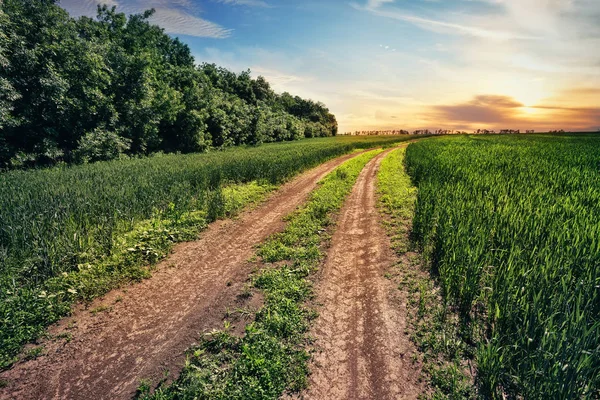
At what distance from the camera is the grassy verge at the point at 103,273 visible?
15.1ft

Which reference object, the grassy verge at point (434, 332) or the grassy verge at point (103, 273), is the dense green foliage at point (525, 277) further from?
the grassy verge at point (103, 273)

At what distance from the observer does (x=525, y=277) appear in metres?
4.15

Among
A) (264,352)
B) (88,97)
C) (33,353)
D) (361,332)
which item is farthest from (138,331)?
(88,97)

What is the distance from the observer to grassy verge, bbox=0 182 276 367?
15.1 ft

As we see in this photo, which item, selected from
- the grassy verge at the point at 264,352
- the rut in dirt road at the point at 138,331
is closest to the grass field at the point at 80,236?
the rut in dirt road at the point at 138,331

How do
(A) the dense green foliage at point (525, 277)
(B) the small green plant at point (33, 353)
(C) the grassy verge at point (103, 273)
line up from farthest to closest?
1. (C) the grassy verge at point (103, 273)
2. (B) the small green plant at point (33, 353)
3. (A) the dense green foliage at point (525, 277)

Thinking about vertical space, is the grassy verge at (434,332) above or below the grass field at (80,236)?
below

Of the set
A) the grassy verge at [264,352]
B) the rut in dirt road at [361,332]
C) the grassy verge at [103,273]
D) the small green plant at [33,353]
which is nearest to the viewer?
the grassy verge at [264,352]

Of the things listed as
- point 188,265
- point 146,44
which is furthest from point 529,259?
point 146,44

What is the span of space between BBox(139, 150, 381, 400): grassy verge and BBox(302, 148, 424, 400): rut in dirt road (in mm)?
316

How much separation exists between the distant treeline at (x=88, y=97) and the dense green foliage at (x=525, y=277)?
26295mm

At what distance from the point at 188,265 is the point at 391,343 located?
548 centimetres

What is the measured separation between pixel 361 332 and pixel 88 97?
28899 mm

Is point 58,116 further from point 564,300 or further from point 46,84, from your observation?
point 564,300
